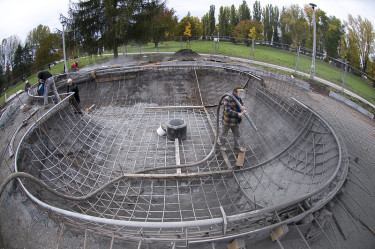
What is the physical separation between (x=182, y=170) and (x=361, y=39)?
694 inches

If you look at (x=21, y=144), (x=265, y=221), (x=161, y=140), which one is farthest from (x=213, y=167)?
(x=21, y=144)

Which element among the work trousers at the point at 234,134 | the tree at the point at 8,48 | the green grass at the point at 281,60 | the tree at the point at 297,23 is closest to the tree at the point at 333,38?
the tree at the point at 297,23

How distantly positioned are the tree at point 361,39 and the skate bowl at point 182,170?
10.6 metres

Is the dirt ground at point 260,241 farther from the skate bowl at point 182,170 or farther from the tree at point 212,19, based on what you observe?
the tree at point 212,19

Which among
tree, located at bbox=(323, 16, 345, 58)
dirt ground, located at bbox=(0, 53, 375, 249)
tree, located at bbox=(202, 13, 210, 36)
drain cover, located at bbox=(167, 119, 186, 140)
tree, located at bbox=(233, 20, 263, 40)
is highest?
tree, located at bbox=(202, 13, 210, 36)

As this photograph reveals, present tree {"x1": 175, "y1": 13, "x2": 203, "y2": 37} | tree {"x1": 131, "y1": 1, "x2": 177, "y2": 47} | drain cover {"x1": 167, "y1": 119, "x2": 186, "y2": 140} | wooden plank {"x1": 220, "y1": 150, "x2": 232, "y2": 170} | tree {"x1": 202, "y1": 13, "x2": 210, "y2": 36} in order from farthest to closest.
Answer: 1. tree {"x1": 202, "y1": 13, "x2": 210, "y2": 36}
2. tree {"x1": 175, "y1": 13, "x2": 203, "y2": 37}
3. tree {"x1": 131, "y1": 1, "x2": 177, "y2": 47}
4. drain cover {"x1": 167, "y1": 119, "x2": 186, "y2": 140}
5. wooden plank {"x1": 220, "y1": 150, "x2": 232, "y2": 170}

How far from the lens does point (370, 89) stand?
478 inches

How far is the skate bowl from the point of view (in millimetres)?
4031

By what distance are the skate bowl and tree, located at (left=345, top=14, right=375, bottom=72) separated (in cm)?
1062

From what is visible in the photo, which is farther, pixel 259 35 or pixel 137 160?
pixel 259 35

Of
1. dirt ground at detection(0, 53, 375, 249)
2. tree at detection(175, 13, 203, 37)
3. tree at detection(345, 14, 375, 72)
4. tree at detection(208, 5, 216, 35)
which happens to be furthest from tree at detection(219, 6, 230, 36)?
dirt ground at detection(0, 53, 375, 249)

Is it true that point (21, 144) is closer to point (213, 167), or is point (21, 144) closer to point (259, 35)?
point (213, 167)

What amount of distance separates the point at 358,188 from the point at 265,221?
2328 millimetres

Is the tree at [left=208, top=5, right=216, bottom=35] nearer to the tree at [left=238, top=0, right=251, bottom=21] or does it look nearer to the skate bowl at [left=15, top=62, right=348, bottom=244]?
the tree at [left=238, top=0, right=251, bottom=21]
